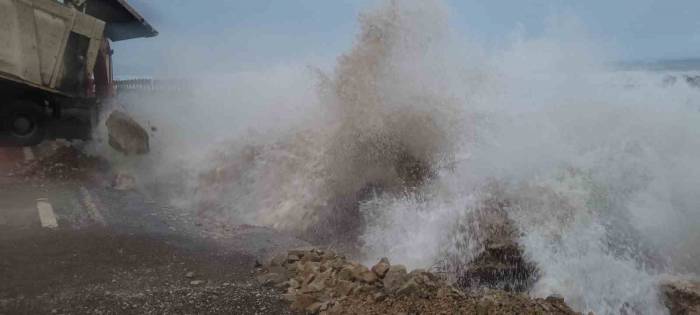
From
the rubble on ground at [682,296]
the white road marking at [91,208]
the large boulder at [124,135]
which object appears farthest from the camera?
the large boulder at [124,135]

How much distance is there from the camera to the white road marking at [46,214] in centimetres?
629

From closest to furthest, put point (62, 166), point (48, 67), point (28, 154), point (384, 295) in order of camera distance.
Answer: point (384, 295) → point (62, 166) → point (28, 154) → point (48, 67)

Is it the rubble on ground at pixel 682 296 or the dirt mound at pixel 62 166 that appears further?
the dirt mound at pixel 62 166

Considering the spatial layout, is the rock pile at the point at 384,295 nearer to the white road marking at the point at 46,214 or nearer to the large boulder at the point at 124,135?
the white road marking at the point at 46,214

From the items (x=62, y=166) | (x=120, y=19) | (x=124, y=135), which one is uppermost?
(x=120, y=19)

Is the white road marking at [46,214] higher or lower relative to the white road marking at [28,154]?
lower

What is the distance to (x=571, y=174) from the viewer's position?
7.05 meters

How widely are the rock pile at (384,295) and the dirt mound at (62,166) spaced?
5.33m

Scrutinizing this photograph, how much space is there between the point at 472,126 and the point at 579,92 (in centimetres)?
269

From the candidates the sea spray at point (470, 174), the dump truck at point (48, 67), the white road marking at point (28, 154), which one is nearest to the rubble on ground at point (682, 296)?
the sea spray at point (470, 174)

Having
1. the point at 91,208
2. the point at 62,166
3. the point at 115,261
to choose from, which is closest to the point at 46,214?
the point at 91,208

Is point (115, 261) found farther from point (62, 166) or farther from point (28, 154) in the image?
point (28, 154)

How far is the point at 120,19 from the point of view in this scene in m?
12.2

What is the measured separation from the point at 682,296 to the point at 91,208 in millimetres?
6430
